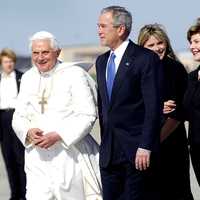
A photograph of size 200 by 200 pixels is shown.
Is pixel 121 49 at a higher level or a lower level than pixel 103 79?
higher

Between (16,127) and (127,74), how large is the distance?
4.24 feet

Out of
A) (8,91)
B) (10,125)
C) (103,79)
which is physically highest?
(103,79)

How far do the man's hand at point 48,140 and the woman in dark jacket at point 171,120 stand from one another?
79cm

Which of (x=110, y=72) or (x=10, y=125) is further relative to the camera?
(x=10, y=125)

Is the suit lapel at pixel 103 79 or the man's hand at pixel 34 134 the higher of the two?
the suit lapel at pixel 103 79

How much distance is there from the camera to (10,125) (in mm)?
8836

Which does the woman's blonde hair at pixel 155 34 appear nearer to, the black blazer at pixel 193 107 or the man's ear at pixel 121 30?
the black blazer at pixel 193 107

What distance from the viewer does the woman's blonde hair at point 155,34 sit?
227 inches

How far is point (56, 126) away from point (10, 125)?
3.01m

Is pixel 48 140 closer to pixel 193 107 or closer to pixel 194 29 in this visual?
pixel 193 107

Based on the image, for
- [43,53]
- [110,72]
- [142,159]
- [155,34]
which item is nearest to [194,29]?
[155,34]

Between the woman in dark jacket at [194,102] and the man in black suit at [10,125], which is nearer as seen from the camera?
the woman in dark jacket at [194,102]

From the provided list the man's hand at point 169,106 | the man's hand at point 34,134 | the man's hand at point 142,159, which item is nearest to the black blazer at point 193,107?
the man's hand at point 169,106

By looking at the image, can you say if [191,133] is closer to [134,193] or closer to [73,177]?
[134,193]
